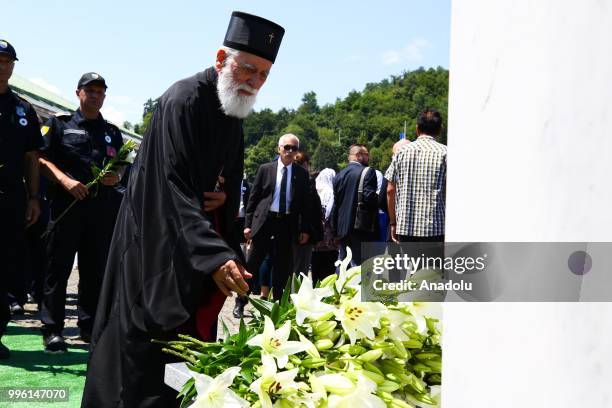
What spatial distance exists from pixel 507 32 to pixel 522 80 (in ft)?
0.26

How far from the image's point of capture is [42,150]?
6.41 m

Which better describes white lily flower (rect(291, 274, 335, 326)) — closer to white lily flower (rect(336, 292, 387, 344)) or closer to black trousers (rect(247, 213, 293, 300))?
white lily flower (rect(336, 292, 387, 344))

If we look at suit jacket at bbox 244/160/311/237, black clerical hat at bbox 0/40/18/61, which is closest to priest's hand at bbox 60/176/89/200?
black clerical hat at bbox 0/40/18/61

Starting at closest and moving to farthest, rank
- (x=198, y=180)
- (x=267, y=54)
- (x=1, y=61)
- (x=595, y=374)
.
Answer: (x=595, y=374), (x=198, y=180), (x=267, y=54), (x=1, y=61)

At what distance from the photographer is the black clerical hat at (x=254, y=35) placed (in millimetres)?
3365

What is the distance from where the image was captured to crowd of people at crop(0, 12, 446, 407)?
2941mm

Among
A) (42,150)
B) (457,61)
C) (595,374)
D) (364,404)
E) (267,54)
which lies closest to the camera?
(595,374)

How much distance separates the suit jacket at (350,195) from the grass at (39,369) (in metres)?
3.73

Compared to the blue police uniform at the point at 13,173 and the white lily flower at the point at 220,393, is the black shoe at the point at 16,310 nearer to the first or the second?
the blue police uniform at the point at 13,173

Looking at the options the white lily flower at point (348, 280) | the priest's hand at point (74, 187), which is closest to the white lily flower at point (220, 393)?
the white lily flower at point (348, 280)

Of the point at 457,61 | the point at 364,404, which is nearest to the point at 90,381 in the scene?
the point at 364,404

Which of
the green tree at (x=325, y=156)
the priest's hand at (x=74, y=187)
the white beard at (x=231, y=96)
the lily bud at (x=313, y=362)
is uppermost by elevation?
the green tree at (x=325, y=156)

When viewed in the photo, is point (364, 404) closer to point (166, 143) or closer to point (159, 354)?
point (159, 354)

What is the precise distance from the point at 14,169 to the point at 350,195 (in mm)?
4213
